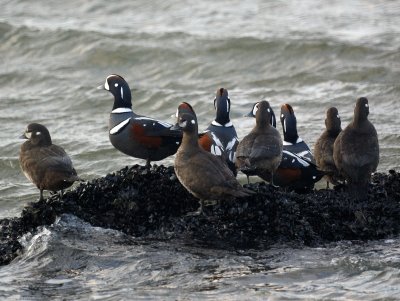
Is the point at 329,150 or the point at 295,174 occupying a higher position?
the point at 329,150

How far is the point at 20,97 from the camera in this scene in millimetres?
21484

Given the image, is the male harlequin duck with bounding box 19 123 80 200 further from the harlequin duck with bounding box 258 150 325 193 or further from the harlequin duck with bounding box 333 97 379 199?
the harlequin duck with bounding box 333 97 379 199

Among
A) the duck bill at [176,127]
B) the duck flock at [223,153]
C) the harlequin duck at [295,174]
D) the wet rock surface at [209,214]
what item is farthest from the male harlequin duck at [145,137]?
the harlequin duck at [295,174]

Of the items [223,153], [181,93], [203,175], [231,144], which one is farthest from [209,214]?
[181,93]

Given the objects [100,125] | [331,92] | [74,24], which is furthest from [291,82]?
[74,24]

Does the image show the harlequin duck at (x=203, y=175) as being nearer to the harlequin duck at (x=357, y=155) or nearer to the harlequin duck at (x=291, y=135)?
the harlequin duck at (x=357, y=155)

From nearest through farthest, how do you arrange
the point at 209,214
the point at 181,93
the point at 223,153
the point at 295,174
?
1. the point at 209,214
2. the point at 295,174
3. the point at 223,153
4. the point at 181,93

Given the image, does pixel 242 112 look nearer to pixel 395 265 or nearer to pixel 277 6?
pixel 277 6

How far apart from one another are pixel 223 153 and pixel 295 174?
2.98ft

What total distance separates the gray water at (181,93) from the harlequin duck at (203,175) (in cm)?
64

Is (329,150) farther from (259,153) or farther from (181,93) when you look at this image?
(181,93)

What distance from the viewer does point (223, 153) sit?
44.3 feet

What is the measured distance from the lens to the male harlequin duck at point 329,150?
Result: 533 inches

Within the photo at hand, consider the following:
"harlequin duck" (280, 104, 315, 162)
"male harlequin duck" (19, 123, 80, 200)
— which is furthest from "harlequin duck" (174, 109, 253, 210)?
"harlequin duck" (280, 104, 315, 162)
